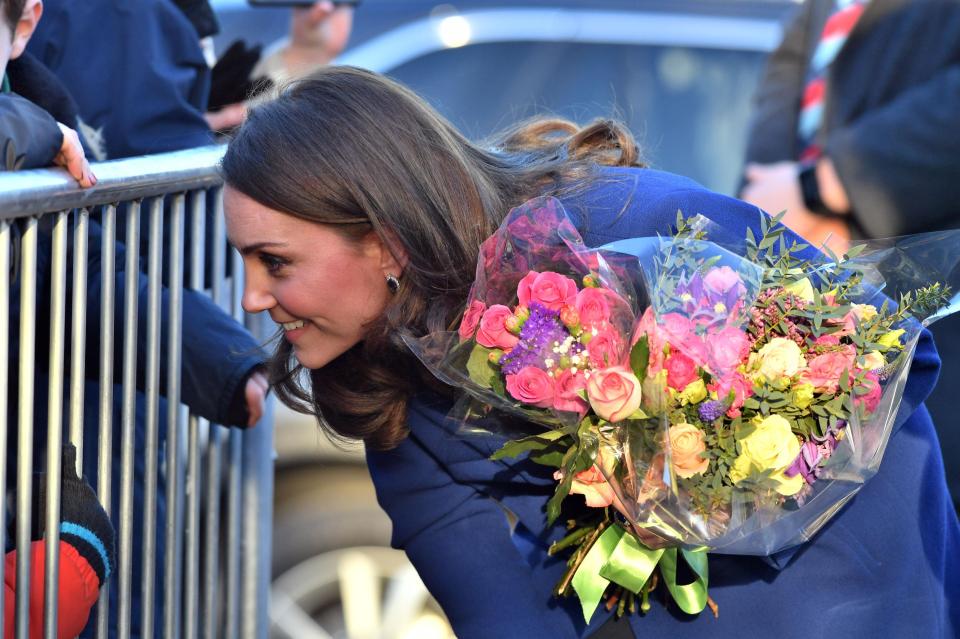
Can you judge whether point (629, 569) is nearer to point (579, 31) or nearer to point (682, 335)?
point (682, 335)

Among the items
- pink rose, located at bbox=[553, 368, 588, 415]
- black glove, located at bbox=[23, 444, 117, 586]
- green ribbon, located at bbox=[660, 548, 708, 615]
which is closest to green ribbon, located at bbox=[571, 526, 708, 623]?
green ribbon, located at bbox=[660, 548, 708, 615]

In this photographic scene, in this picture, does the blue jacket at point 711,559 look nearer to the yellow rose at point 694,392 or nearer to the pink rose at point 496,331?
the pink rose at point 496,331

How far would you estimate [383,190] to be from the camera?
2.13 m

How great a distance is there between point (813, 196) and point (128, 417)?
6.47 feet

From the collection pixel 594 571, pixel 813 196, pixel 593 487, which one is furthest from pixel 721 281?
pixel 813 196

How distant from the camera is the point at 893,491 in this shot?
2.13 meters

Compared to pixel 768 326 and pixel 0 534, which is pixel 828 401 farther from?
pixel 0 534

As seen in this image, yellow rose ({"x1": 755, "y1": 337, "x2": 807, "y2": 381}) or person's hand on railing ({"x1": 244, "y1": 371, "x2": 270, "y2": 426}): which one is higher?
yellow rose ({"x1": 755, "y1": 337, "x2": 807, "y2": 381})

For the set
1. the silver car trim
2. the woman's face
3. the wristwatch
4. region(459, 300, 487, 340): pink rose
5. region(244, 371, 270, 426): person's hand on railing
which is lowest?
the silver car trim

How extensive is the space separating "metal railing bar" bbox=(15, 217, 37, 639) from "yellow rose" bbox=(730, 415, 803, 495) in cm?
94

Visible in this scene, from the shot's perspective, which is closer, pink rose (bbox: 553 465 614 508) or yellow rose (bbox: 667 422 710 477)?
yellow rose (bbox: 667 422 710 477)

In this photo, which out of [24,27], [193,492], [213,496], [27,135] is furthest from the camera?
[213,496]

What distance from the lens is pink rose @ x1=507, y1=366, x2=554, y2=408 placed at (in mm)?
1876

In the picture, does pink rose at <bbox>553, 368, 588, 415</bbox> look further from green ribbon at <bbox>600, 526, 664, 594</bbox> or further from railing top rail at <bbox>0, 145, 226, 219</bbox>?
railing top rail at <bbox>0, 145, 226, 219</bbox>
